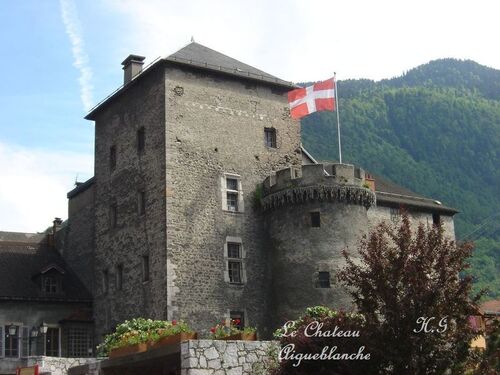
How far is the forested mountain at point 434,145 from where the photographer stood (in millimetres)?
91125

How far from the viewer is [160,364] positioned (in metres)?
21.5

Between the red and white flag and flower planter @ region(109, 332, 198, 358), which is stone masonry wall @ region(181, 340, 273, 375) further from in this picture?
the red and white flag

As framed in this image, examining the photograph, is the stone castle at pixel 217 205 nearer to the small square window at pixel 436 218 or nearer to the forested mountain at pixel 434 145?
the small square window at pixel 436 218

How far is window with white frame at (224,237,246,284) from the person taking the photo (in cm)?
3481

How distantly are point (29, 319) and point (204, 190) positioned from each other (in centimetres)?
1080

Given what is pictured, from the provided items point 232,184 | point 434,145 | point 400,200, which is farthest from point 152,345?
point 434,145

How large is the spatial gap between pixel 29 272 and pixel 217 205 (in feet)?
37.4

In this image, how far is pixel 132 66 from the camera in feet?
129

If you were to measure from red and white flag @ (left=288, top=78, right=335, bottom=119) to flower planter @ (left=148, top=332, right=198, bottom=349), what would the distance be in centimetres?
1756

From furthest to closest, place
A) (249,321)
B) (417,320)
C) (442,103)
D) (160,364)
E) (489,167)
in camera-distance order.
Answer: (442,103) → (489,167) → (249,321) → (160,364) → (417,320)

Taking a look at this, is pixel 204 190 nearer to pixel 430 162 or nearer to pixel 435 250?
pixel 435 250

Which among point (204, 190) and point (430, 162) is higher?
point (430, 162)

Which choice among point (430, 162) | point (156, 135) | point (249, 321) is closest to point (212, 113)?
point (156, 135)

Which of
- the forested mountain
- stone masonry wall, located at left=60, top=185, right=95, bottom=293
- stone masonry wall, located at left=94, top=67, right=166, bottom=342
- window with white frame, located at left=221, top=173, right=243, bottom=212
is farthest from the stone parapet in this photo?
the forested mountain
